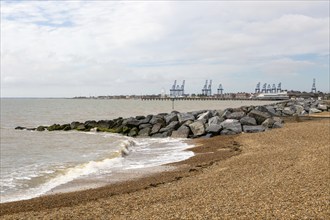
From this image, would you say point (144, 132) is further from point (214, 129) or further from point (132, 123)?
point (214, 129)

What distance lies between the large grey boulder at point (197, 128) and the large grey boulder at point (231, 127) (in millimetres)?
1293

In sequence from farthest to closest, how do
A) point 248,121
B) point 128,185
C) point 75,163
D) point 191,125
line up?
point 248,121 → point 191,125 → point 75,163 → point 128,185

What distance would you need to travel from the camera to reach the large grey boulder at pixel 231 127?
965 inches

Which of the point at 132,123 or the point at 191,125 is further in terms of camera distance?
the point at 132,123

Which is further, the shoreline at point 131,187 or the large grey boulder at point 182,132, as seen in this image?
the large grey boulder at point 182,132

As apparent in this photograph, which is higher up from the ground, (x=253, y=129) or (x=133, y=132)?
(x=253, y=129)

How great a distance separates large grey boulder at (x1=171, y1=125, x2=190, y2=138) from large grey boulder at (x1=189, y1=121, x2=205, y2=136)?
1.15ft

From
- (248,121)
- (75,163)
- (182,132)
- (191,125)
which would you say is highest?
(248,121)

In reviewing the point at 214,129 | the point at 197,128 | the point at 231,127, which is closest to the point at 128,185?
the point at 214,129

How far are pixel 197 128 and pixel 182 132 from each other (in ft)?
3.36

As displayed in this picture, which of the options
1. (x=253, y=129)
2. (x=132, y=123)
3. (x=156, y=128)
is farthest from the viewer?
(x=132, y=123)

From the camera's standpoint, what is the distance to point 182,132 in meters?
25.2

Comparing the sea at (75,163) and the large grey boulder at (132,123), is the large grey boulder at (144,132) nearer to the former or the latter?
the large grey boulder at (132,123)

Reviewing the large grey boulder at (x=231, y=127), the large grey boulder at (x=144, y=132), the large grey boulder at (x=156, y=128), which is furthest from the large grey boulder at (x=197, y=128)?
the large grey boulder at (x=144, y=132)
